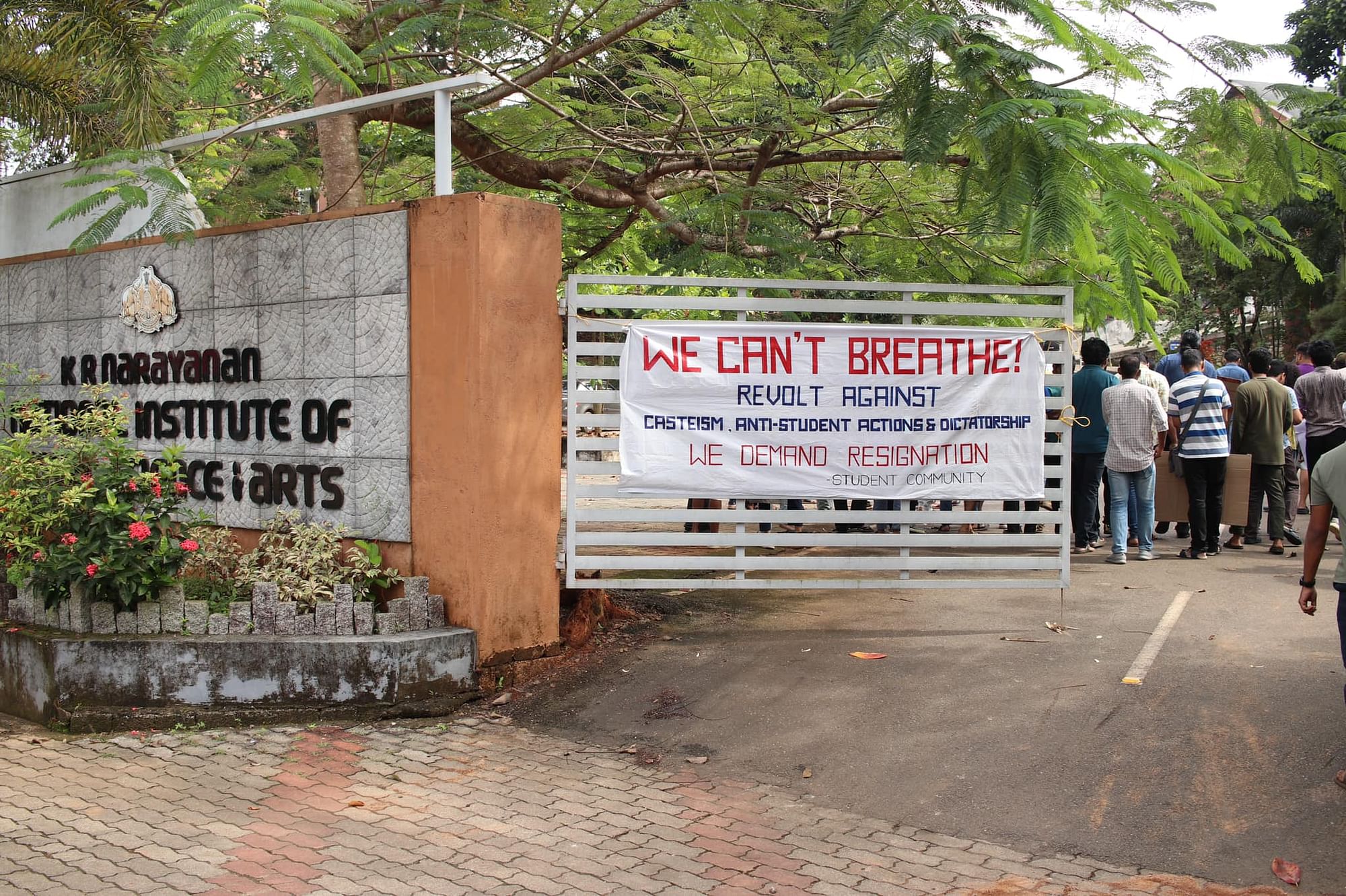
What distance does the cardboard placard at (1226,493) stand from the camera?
10.1 m

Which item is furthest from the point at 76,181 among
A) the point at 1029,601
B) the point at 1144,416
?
the point at 1144,416

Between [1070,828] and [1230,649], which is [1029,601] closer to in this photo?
[1230,649]

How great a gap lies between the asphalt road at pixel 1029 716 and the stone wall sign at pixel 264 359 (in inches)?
71.0

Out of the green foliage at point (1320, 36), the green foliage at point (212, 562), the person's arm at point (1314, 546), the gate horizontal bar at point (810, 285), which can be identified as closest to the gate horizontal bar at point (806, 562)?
the gate horizontal bar at point (810, 285)

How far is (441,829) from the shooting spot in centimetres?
464

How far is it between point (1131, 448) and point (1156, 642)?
10.4 feet

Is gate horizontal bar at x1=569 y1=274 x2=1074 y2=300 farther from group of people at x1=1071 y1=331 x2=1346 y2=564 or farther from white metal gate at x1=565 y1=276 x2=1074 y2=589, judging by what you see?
group of people at x1=1071 y1=331 x2=1346 y2=564

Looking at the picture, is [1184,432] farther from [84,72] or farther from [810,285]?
[84,72]

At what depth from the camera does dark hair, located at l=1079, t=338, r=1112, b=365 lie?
1023 cm

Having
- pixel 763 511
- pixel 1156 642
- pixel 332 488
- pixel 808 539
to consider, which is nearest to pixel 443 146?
pixel 332 488

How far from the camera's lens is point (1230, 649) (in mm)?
6672

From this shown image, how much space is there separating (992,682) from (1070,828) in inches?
65.3

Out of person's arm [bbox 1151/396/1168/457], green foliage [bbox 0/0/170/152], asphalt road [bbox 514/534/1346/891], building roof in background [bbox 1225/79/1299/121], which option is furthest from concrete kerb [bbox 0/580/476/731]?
person's arm [bbox 1151/396/1168/457]

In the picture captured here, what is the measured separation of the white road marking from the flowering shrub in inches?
204
